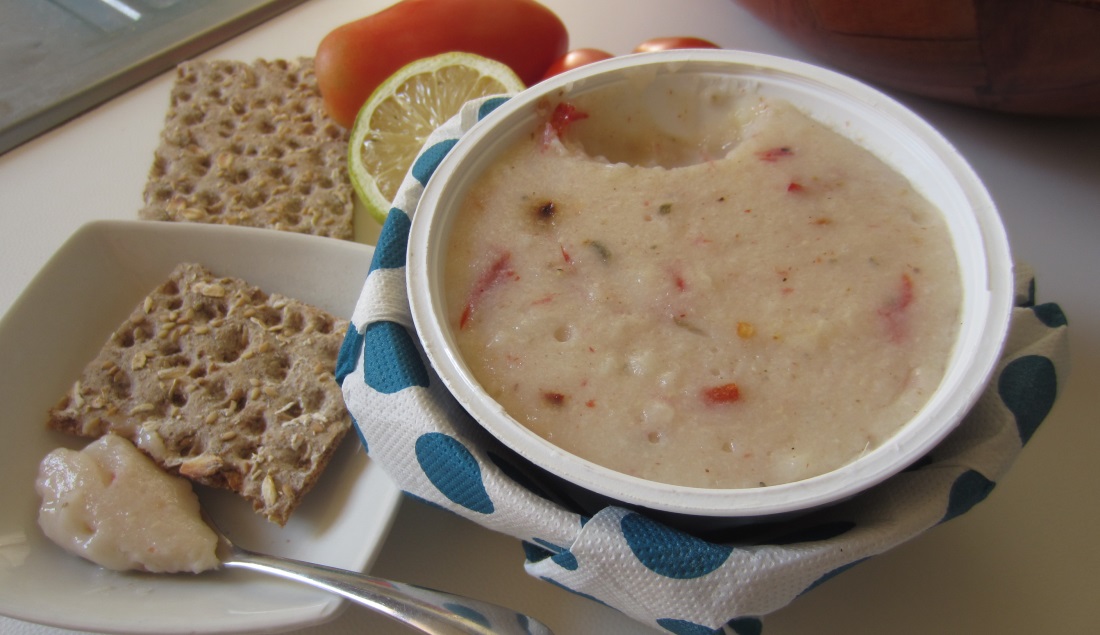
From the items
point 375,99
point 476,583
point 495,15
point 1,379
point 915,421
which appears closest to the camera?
point 915,421

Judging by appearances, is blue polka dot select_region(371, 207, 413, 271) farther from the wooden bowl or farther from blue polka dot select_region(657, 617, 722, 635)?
the wooden bowl

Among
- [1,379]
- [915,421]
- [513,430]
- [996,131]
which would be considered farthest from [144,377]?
[996,131]

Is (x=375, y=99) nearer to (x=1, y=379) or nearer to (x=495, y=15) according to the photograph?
(x=495, y=15)

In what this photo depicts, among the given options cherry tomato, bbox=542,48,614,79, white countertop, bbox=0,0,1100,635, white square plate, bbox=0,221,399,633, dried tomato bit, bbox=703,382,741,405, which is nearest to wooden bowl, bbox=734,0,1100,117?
white countertop, bbox=0,0,1100,635

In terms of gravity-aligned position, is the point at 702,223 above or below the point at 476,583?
above

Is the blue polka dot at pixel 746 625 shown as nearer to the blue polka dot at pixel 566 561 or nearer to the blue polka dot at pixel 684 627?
the blue polka dot at pixel 684 627

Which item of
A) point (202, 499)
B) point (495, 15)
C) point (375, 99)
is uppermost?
point (495, 15)

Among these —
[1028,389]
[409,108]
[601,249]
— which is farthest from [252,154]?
[1028,389]

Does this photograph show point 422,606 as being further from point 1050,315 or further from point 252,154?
point 252,154
